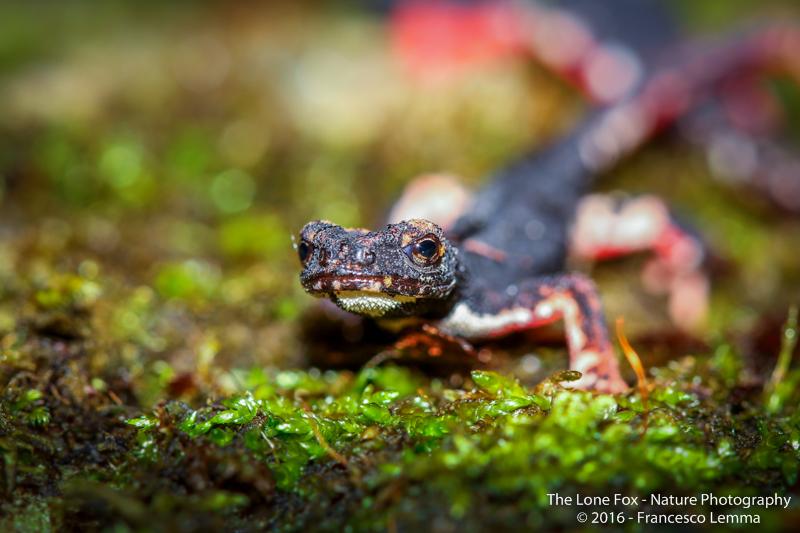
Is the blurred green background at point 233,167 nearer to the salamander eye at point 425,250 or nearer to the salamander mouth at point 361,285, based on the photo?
the salamander mouth at point 361,285

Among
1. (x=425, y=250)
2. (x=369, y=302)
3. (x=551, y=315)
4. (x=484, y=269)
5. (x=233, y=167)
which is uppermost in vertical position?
(x=233, y=167)

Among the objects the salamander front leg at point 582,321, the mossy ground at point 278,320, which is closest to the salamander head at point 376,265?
the mossy ground at point 278,320

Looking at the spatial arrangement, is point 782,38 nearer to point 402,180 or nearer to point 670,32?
point 670,32

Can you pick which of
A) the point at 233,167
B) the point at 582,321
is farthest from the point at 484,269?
the point at 233,167

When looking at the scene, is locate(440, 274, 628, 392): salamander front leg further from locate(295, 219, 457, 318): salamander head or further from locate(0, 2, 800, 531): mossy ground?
locate(295, 219, 457, 318): salamander head

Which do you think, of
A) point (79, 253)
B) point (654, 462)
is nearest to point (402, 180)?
point (79, 253)

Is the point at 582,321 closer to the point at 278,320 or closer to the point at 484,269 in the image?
the point at 484,269
